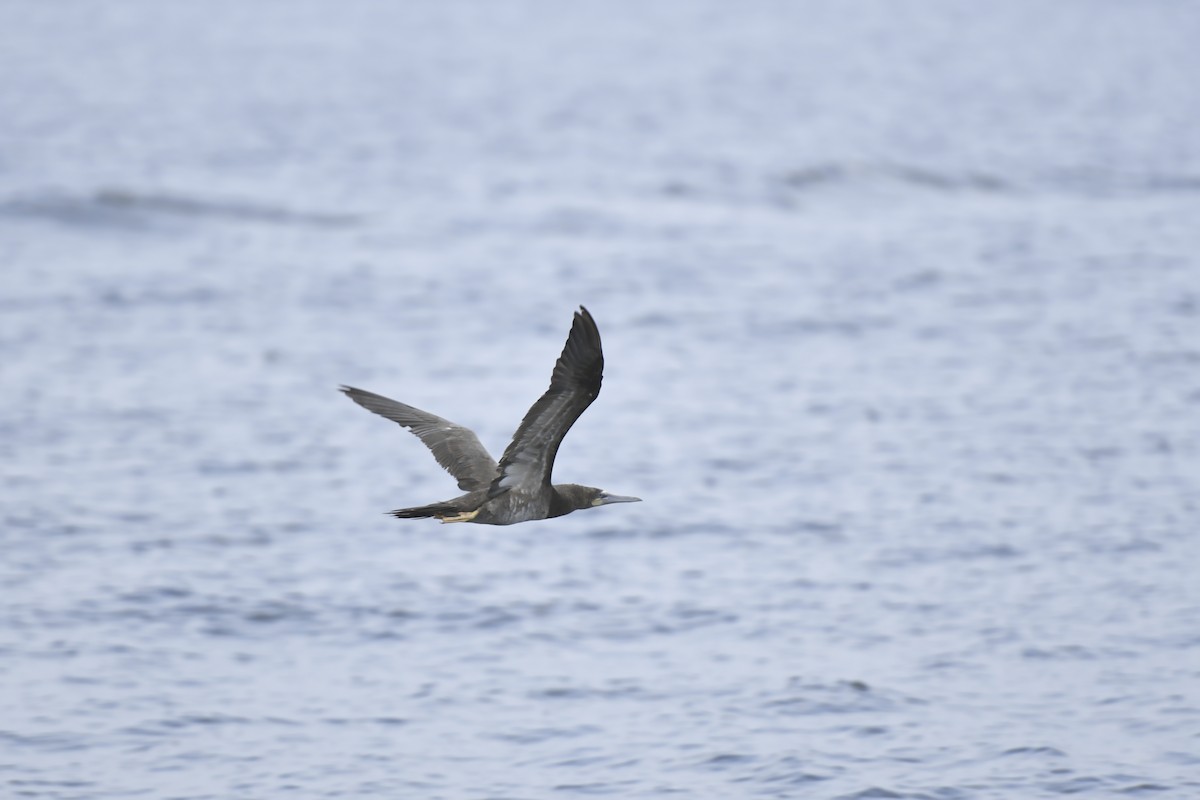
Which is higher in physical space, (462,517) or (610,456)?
(610,456)

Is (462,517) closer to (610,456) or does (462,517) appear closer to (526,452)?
(526,452)

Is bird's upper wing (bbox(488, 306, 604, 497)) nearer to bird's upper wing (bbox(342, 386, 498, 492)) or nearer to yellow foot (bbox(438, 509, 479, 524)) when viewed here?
yellow foot (bbox(438, 509, 479, 524))

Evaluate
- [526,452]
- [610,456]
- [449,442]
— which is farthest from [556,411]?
[610,456]

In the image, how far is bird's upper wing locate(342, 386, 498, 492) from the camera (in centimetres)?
1179

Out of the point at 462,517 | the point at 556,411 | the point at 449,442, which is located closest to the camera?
the point at 556,411

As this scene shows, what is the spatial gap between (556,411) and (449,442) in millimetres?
1937

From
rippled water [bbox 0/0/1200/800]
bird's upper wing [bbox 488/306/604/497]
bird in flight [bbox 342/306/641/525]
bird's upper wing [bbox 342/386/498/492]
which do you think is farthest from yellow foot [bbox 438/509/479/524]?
rippled water [bbox 0/0/1200/800]

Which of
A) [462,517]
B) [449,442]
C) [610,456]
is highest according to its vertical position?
[610,456]

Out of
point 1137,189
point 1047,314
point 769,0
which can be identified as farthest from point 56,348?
point 769,0

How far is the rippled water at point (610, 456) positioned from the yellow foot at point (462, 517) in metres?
3.18

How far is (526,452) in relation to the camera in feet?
34.9

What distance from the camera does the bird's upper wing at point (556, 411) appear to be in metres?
9.77

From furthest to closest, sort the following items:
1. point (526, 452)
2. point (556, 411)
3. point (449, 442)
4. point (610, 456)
A: point (610, 456)
point (449, 442)
point (526, 452)
point (556, 411)

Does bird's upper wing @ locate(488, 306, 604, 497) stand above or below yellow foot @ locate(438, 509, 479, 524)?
above
